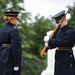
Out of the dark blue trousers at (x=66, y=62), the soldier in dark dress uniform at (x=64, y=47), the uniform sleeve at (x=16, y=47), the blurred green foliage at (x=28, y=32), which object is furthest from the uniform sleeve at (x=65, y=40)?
the blurred green foliage at (x=28, y=32)

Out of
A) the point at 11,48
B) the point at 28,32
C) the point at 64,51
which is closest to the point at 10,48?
the point at 11,48

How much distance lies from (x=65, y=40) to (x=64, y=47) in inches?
8.5

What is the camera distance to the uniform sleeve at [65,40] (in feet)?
26.7

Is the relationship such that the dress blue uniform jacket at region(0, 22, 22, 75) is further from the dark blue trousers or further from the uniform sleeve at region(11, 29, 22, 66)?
the dark blue trousers

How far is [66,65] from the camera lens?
327 inches

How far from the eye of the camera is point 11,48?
858cm

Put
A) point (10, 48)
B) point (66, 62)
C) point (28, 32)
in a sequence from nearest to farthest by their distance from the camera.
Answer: point (66, 62) < point (10, 48) < point (28, 32)

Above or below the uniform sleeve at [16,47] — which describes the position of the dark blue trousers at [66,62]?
below

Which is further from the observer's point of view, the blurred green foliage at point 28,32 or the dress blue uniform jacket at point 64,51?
the blurred green foliage at point 28,32

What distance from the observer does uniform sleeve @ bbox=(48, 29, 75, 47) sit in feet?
26.7

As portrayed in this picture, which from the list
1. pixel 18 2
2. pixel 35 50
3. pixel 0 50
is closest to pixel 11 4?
pixel 18 2

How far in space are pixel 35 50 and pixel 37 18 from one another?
3.50 m

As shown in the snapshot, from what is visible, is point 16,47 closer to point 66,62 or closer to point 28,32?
point 66,62

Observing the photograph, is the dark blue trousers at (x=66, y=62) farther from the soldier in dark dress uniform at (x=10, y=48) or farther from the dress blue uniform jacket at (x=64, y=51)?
the soldier in dark dress uniform at (x=10, y=48)
